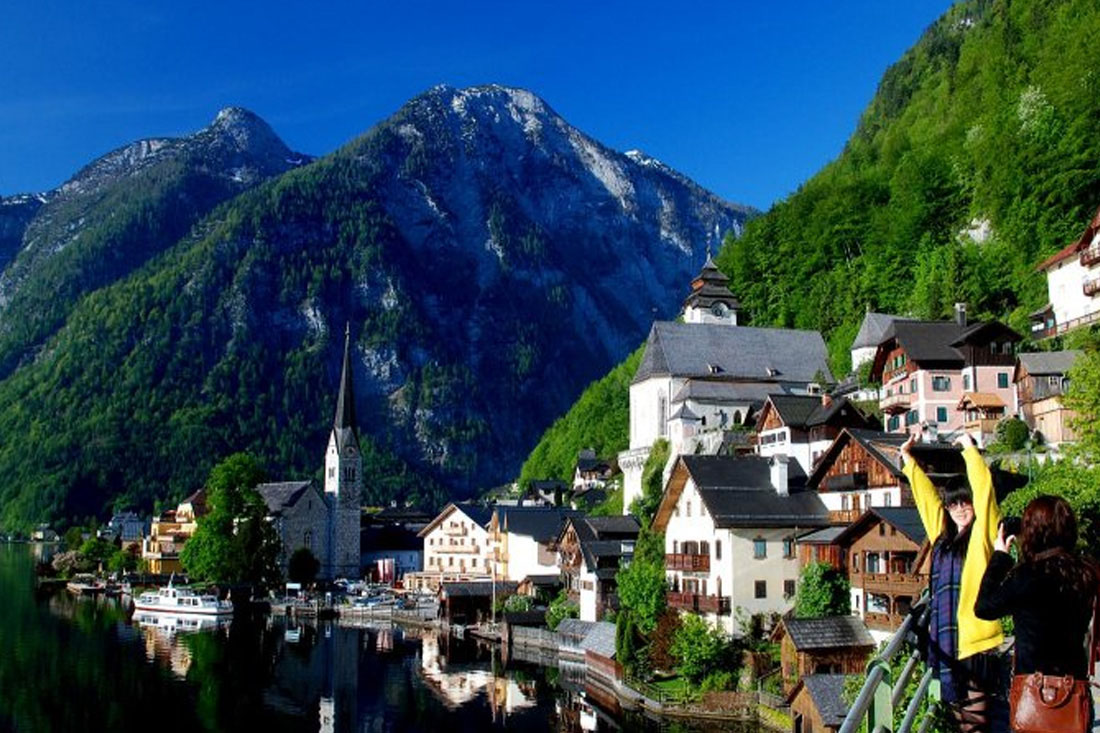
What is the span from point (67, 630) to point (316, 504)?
43314mm

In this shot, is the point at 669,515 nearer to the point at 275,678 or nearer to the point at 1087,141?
the point at 275,678

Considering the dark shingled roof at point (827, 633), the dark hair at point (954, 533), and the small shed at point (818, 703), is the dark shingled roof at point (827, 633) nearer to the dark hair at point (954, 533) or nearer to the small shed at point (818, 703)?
the small shed at point (818, 703)

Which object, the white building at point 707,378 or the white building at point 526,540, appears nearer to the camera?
the white building at point 707,378

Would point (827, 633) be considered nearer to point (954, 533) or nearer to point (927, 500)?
point (954, 533)

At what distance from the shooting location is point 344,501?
123375 millimetres

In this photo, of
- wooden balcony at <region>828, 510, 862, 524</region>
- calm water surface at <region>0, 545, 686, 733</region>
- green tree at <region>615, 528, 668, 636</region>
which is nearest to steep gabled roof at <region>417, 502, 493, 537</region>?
calm water surface at <region>0, 545, 686, 733</region>

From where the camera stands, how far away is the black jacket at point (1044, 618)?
672 centimetres

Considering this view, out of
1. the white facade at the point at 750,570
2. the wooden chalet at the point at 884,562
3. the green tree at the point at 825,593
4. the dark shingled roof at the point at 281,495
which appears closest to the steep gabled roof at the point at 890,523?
the wooden chalet at the point at 884,562

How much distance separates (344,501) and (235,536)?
2208cm

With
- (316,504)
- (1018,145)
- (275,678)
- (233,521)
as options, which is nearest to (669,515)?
(275,678)

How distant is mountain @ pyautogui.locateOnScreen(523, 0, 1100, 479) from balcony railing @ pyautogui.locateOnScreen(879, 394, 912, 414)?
12.1 metres

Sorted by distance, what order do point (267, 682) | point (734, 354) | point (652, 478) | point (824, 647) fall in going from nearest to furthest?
point (824, 647), point (267, 682), point (652, 478), point (734, 354)

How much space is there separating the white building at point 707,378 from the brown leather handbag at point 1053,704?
230ft

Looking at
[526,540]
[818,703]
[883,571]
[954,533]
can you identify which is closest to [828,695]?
[818,703]
